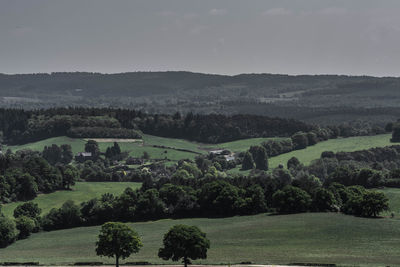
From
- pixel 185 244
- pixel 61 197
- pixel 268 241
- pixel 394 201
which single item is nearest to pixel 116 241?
pixel 185 244

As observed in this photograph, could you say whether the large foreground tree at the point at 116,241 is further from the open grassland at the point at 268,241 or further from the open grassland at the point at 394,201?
the open grassland at the point at 394,201

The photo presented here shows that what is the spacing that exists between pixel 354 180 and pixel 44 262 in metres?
108

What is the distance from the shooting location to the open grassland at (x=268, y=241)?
335ft

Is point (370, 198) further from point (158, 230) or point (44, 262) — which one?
point (44, 262)

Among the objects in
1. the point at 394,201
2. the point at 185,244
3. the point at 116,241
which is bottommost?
the point at 394,201

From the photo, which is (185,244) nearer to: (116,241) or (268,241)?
(116,241)

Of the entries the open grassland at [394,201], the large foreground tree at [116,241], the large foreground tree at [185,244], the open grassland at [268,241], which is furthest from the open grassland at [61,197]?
the large foreground tree at [185,244]

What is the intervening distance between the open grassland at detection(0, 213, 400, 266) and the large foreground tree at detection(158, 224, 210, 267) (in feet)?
20.5

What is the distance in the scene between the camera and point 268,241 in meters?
117

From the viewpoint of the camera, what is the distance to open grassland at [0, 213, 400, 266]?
335 ft

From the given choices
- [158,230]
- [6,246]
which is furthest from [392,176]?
[6,246]

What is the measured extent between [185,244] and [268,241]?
26559 millimetres

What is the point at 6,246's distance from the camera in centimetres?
13038

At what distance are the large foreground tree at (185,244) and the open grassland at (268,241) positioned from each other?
6.24 metres
